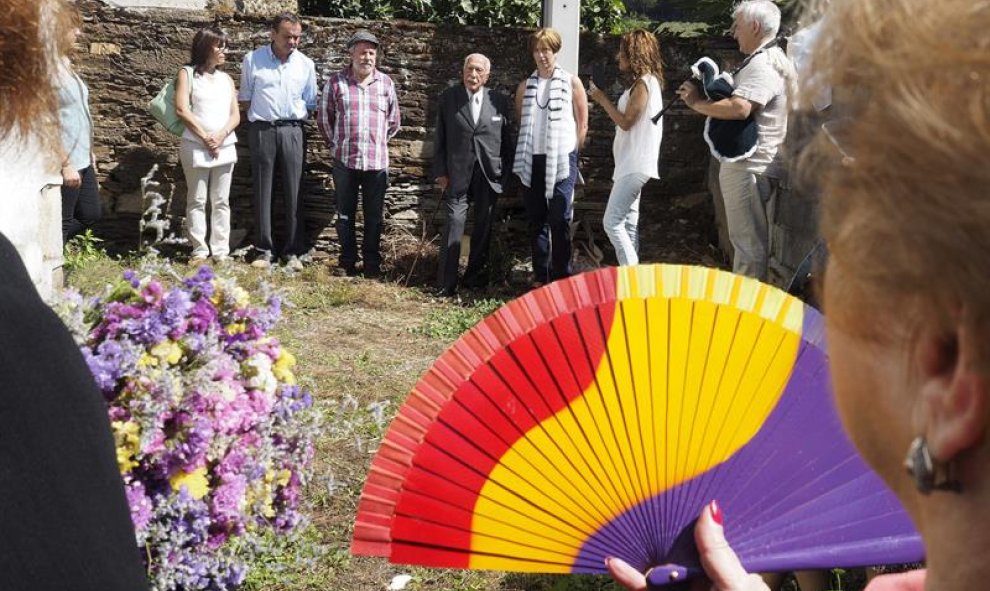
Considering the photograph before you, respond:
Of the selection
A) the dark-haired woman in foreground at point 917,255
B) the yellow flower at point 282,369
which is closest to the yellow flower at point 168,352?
the yellow flower at point 282,369

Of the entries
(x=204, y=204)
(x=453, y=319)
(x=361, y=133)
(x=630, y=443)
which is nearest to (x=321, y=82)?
(x=361, y=133)

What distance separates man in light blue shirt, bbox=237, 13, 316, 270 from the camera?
9211 millimetres

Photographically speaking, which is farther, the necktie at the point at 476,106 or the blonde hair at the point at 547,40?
the necktie at the point at 476,106

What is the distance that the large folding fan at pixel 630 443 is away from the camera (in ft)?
4.74

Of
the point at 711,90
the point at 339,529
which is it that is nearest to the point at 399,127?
the point at 711,90

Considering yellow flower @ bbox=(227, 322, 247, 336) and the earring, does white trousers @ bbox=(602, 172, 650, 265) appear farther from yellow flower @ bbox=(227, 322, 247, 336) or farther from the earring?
the earring

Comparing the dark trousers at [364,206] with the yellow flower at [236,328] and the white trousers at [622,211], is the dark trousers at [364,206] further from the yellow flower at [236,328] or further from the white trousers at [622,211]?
the yellow flower at [236,328]

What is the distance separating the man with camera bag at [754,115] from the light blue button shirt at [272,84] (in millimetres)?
3378

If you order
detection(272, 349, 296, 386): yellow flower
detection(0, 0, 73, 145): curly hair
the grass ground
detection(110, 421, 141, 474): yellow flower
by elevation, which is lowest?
the grass ground

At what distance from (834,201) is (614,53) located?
911 centimetres

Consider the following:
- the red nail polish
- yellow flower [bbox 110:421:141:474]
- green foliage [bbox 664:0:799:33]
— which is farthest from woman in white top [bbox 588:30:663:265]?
the red nail polish

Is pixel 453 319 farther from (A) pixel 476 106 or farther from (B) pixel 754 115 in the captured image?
(B) pixel 754 115

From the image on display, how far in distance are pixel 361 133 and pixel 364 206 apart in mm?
597

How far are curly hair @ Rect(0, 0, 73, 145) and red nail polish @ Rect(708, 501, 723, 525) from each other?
0.96 metres
